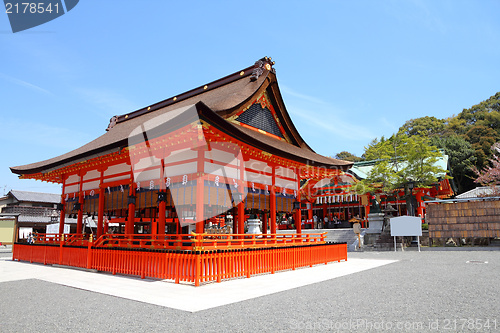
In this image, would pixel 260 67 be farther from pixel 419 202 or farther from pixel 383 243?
pixel 419 202

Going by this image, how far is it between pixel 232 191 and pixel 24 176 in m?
13.6

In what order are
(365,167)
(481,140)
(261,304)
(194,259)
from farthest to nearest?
(481,140) → (365,167) → (194,259) → (261,304)

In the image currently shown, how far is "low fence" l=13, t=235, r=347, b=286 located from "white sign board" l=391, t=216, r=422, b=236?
5787 millimetres

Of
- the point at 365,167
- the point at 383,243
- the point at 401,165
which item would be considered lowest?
the point at 383,243

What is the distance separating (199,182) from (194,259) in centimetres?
278

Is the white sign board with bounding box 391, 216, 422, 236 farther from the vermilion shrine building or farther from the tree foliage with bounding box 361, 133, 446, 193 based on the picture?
the tree foliage with bounding box 361, 133, 446, 193

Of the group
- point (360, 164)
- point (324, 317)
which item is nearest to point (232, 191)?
point (324, 317)

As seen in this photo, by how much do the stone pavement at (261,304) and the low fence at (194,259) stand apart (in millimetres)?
445

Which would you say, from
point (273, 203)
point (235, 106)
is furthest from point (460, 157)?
Result: point (235, 106)

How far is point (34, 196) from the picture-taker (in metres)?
45.4

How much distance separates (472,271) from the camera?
36.1 ft

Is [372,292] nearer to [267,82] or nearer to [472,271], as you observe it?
[472,271]

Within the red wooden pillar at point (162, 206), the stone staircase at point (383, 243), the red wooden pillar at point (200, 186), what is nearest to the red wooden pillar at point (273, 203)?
the red wooden pillar at point (200, 186)

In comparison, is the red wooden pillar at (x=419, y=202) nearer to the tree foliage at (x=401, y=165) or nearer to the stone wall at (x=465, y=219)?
the tree foliage at (x=401, y=165)
